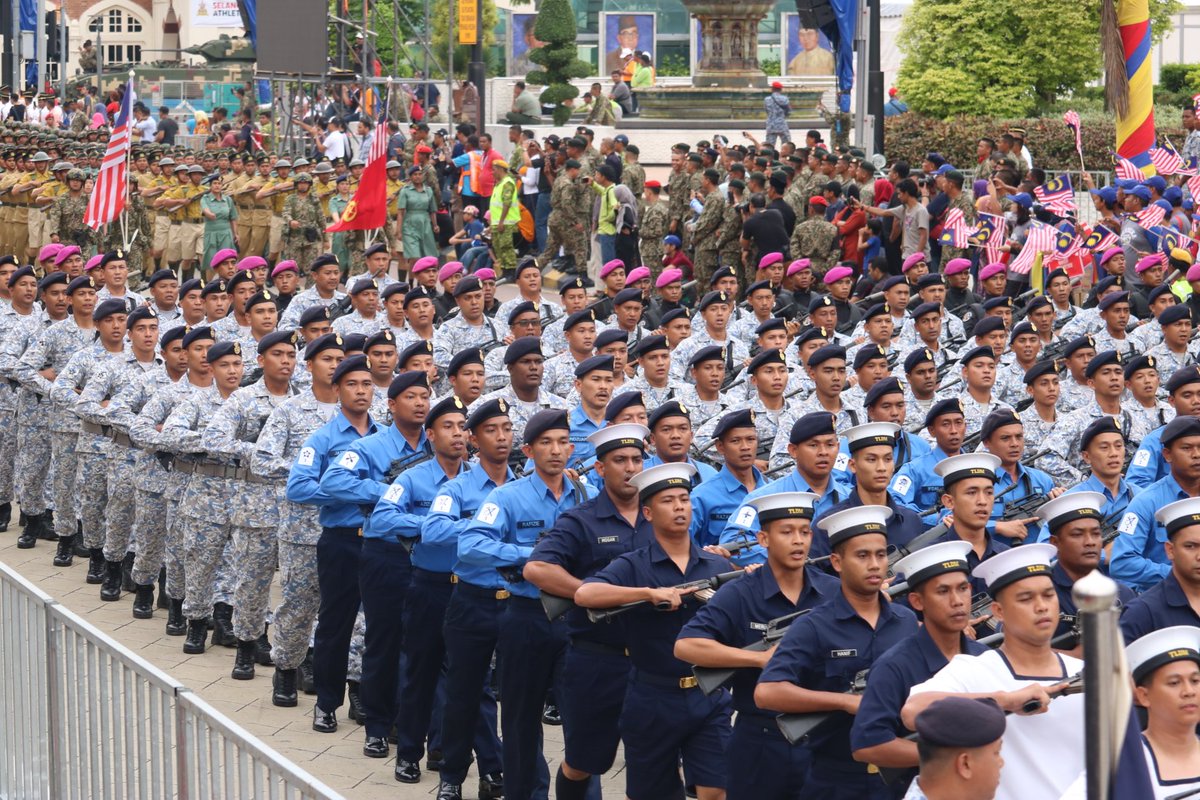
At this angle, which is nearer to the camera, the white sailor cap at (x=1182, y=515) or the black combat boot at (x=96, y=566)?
the white sailor cap at (x=1182, y=515)

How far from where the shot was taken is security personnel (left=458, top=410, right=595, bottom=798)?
812 cm

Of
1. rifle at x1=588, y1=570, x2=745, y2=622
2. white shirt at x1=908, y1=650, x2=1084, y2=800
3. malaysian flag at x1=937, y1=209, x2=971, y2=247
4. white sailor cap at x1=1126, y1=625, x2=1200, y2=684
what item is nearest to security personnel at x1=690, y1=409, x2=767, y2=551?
rifle at x1=588, y1=570, x2=745, y2=622

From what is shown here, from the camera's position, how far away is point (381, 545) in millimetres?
9227

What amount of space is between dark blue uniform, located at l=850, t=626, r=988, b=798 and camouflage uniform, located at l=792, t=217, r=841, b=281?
44.3 ft

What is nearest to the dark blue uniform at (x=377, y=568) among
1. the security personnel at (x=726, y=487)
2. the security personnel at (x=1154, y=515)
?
the security personnel at (x=726, y=487)

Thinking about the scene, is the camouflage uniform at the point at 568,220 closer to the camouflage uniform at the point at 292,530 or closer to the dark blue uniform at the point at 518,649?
the camouflage uniform at the point at 292,530

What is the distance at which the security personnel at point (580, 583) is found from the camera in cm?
767

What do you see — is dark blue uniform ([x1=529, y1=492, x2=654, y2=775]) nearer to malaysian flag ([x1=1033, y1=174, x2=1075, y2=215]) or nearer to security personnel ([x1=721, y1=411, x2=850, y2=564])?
security personnel ([x1=721, y1=411, x2=850, y2=564])

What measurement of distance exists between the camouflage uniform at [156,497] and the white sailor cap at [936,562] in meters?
6.12

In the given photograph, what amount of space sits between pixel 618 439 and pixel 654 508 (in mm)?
556

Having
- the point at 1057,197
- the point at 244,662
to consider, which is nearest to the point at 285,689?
the point at 244,662

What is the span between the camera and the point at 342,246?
78.9ft

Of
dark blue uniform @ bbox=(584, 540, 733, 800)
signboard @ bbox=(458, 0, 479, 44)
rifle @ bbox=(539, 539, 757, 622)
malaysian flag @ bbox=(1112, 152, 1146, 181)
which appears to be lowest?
dark blue uniform @ bbox=(584, 540, 733, 800)

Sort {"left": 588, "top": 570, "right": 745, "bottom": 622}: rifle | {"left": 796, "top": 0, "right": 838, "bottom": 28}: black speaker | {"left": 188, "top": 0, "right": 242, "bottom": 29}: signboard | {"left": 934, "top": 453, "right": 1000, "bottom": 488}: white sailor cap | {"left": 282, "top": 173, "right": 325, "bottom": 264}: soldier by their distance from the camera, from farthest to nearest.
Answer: {"left": 188, "top": 0, "right": 242, "bottom": 29}: signboard
{"left": 796, "top": 0, "right": 838, "bottom": 28}: black speaker
{"left": 282, "top": 173, "right": 325, "bottom": 264}: soldier
{"left": 934, "top": 453, "right": 1000, "bottom": 488}: white sailor cap
{"left": 588, "top": 570, "right": 745, "bottom": 622}: rifle
